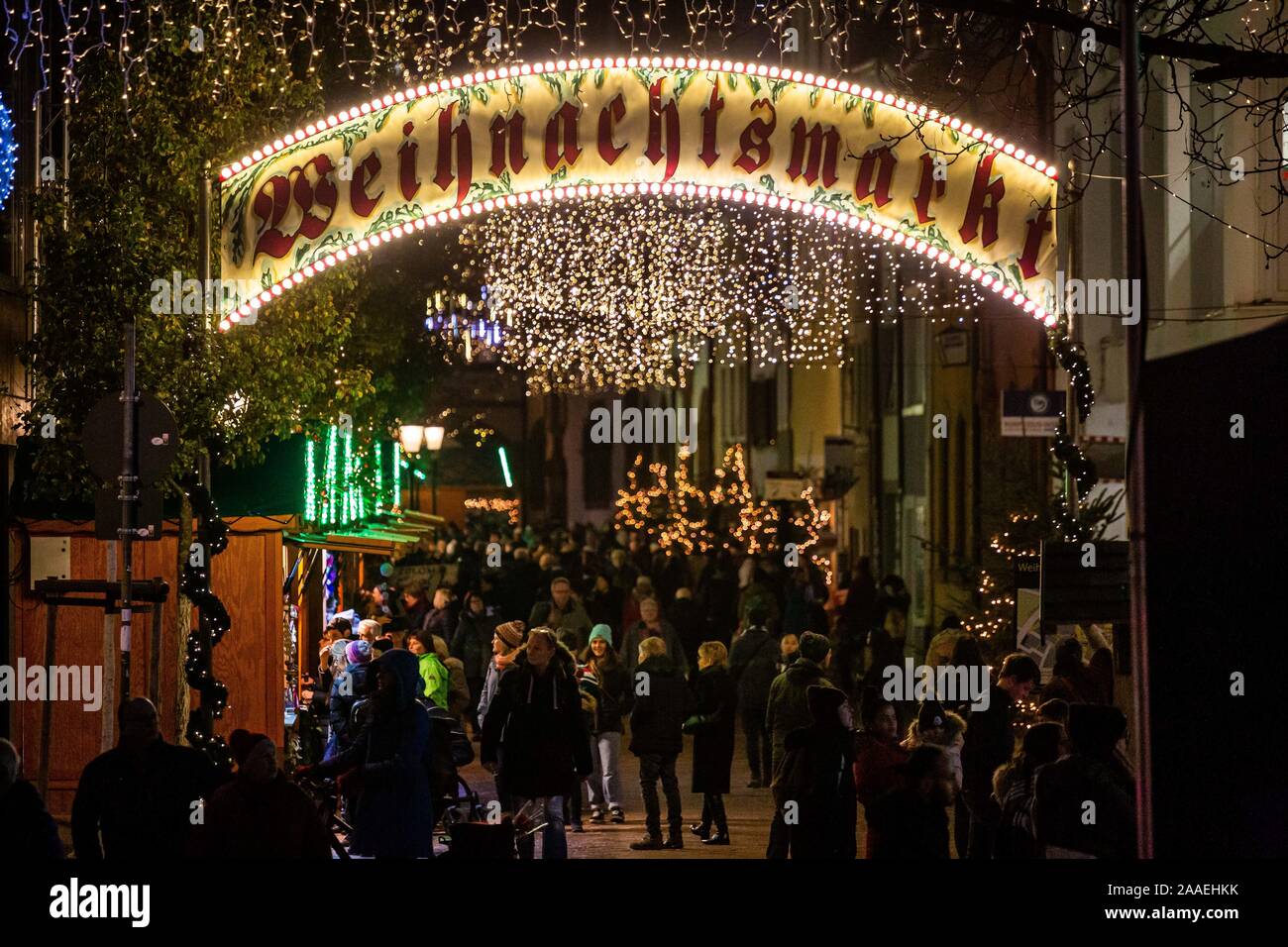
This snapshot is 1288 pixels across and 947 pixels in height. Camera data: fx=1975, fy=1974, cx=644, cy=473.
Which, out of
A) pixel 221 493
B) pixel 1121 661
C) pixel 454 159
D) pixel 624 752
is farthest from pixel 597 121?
pixel 624 752

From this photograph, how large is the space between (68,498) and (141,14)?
4.37 meters

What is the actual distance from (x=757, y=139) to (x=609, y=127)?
992 millimetres

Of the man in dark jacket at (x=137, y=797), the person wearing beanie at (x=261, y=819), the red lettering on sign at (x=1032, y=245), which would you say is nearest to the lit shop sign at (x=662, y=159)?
→ the red lettering on sign at (x=1032, y=245)

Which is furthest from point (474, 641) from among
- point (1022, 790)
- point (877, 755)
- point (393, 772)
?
point (1022, 790)

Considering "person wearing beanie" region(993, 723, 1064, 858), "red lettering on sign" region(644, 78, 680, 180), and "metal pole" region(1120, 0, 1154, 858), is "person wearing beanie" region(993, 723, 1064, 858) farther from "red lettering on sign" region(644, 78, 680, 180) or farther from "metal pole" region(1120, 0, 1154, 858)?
"red lettering on sign" region(644, 78, 680, 180)

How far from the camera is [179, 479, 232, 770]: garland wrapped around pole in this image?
14461 mm

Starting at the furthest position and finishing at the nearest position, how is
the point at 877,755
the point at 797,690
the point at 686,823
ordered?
the point at 686,823 → the point at 797,690 → the point at 877,755

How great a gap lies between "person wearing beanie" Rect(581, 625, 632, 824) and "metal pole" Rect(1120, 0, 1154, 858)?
8.28 m

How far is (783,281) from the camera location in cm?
3350

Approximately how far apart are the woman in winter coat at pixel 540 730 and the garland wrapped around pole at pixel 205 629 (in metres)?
2.59

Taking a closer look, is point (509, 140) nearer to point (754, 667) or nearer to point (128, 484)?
point (128, 484)

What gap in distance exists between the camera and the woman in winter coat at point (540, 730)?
1280 cm

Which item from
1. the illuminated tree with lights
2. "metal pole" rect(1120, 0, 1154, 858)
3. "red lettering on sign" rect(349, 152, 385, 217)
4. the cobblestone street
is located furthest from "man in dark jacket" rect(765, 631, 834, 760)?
the illuminated tree with lights

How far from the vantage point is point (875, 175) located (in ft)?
43.3
